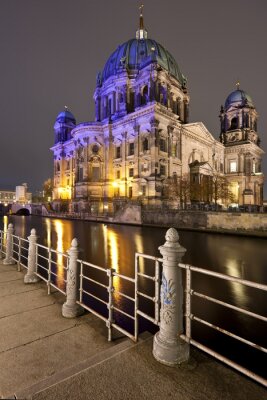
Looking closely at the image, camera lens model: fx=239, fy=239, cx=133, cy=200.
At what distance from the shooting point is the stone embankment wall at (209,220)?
24844 mm

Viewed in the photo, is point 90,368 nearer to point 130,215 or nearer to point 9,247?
point 9,247

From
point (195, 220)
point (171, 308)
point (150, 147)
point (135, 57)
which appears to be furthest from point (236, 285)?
point (135, 57)

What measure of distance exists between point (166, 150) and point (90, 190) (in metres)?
18.9

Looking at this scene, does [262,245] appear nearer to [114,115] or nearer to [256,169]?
[114,115]

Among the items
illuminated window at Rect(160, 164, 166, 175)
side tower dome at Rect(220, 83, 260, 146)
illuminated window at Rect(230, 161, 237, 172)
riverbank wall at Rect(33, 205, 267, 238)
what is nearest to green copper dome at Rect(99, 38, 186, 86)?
side tower dome at Rect(220, 83, 260, 146)

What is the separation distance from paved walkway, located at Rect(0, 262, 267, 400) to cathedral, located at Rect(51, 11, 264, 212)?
37240mm

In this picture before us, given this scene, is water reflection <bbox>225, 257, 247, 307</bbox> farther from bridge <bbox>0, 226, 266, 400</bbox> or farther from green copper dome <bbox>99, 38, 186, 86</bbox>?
green copper dome <bbox>99, 38, 186, 86</bbox>

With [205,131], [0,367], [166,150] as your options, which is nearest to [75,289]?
[0,367]

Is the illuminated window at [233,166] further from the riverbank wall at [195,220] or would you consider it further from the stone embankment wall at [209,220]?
the stone embankment wall at [209,220]

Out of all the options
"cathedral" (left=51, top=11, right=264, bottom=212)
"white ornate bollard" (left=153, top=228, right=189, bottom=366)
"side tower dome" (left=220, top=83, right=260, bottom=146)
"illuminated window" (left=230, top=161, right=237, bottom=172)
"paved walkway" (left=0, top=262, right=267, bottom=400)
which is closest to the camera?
"paved walkway" (left=0, top=262, right=267, bottom=400)

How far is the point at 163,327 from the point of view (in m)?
3.46

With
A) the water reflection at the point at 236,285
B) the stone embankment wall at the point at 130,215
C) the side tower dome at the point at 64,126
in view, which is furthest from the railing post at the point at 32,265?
the side tower dome at the point at 64,126

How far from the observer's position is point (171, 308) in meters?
3.41

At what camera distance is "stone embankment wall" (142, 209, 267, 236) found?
978 inches
